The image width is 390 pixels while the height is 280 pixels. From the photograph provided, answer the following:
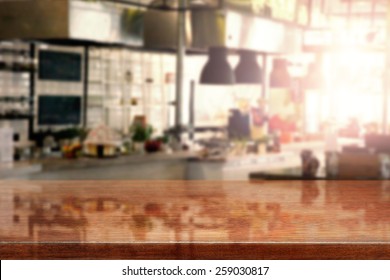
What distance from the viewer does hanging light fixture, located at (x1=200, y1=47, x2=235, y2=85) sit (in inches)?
311

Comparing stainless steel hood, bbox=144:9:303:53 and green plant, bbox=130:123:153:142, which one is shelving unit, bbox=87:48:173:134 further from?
green plant, bbox=130:123:153:142

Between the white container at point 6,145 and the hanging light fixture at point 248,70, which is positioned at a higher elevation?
the hanging light fixture at point 248,70

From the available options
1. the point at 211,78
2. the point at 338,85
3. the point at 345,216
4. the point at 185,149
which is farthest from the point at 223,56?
the point at 345,216

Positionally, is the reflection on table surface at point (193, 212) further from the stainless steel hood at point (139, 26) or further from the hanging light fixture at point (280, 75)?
the hanging light fixture at point (280, 75)

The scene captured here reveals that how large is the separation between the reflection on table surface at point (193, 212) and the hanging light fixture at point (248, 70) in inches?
230

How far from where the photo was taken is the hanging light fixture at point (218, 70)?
25.9 feet

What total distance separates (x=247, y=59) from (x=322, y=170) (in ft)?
7.91

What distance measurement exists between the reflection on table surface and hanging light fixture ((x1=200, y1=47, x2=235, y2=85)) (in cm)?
547

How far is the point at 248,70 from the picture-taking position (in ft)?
27.2

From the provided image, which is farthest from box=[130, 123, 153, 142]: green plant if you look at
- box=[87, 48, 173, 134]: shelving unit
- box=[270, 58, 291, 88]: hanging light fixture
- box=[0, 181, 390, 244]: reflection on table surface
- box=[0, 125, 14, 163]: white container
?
box=[0, 181, 390, 244]: reflection on table surface

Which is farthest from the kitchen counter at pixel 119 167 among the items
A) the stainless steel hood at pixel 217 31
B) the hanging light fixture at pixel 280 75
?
the hanging light fixture at pixel 280 75

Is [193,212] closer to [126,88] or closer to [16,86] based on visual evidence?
[16,86]

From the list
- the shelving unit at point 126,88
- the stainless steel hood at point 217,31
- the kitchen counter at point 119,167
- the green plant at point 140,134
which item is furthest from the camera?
the shelving unit at point 126,88

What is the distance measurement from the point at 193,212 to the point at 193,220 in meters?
0.11
